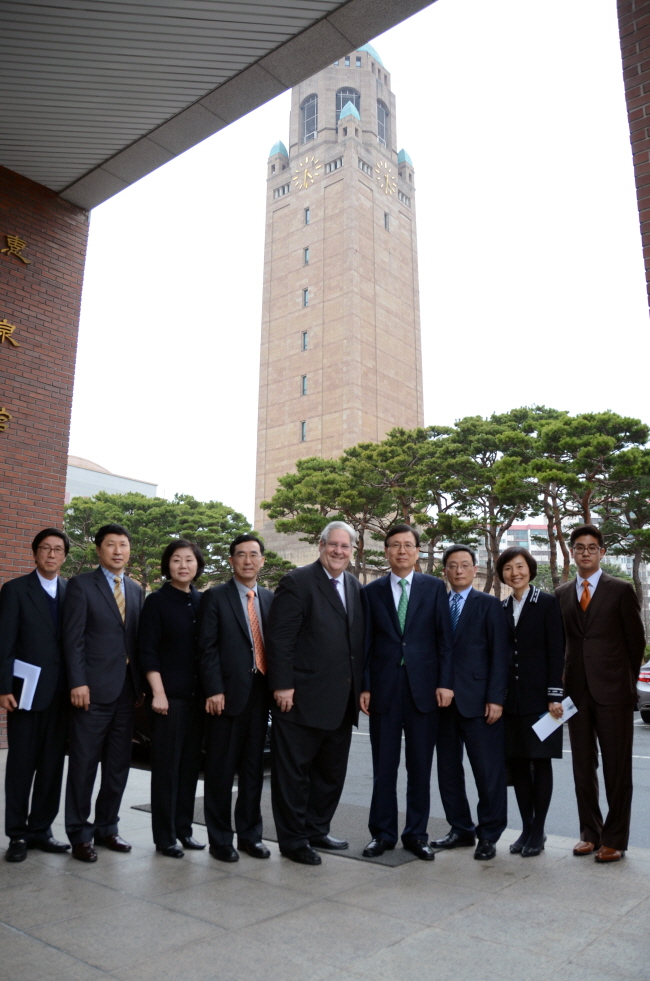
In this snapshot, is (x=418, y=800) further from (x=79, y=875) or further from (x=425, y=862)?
(x=79, y=875)

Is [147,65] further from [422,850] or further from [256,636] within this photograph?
[422,850]

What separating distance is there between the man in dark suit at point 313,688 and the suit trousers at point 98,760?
2.85 feet

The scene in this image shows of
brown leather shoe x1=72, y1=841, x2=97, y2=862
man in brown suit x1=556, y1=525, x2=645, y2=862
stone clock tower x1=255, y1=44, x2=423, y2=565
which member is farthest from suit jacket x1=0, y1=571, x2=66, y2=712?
stone clock tower x1=255, y1=44, x2=423, y2=565

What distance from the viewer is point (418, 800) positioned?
3967mm

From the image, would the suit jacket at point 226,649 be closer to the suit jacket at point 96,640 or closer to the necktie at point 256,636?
the necktie at point 256,636

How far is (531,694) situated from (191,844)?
6.72 feet

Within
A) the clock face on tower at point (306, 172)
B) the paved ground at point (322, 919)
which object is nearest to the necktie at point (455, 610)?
the paved ground at point (322, 919)

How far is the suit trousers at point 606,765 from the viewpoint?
3.82m

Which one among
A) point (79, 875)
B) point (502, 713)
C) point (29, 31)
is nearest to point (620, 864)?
point (502, 713)

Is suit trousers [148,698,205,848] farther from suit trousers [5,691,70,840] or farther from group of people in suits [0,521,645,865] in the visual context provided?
suit trousers [5,691,70,840]

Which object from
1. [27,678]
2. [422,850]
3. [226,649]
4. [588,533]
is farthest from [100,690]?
[588,533]

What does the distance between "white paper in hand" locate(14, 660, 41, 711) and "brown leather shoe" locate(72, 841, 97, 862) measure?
2.47 ft

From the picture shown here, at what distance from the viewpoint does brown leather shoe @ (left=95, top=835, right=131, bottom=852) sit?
12.9 feet

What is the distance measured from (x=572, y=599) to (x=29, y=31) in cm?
545
